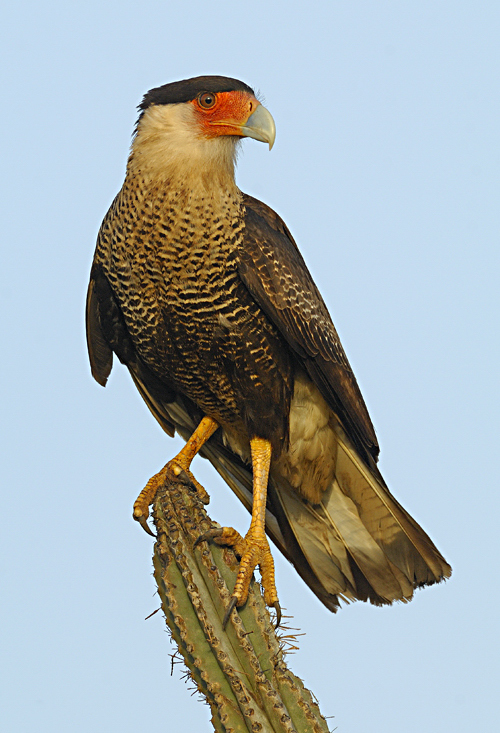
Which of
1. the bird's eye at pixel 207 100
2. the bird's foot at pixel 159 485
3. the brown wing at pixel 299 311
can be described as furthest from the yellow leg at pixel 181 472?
the bird's eye at pixel 207 100

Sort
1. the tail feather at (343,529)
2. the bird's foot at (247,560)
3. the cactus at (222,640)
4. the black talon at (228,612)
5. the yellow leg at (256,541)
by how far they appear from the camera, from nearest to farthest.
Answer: the cactus at (222,640), the black talon at (228,612), the bird's foot at (247,560), the yellow leg at (256,541), the tail feather at (343,529)

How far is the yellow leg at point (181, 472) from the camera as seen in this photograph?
14.4 feet

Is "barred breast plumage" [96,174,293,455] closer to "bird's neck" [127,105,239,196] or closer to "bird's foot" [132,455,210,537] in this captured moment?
"bird's neck" [127,105,239,196]

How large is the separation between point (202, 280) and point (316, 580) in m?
1.94

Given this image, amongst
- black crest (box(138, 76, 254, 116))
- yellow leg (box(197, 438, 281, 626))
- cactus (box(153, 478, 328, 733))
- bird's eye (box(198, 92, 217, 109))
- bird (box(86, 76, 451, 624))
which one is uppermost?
black crest (box(138, 76, 254, 116))

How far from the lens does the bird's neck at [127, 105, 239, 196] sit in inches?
167

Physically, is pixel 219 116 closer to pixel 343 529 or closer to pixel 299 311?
pixel 299 311

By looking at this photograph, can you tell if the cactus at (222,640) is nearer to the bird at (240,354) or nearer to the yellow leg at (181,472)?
the bird at (240,354)

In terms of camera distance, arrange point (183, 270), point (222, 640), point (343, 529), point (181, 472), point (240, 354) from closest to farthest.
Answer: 1. point (222, 640)
2. point (183, 270)
3. point (240, 354)
4. point (181, 472)
5. point (343, 529)

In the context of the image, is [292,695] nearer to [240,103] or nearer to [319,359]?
[319,359]

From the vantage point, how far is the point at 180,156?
4.25 m

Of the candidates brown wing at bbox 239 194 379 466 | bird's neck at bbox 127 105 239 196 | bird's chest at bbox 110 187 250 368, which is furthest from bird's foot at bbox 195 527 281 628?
bird's neck at bbox 127 105 239 196

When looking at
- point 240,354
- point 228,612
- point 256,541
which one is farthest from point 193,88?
point 228,612

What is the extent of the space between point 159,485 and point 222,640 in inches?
53.9
